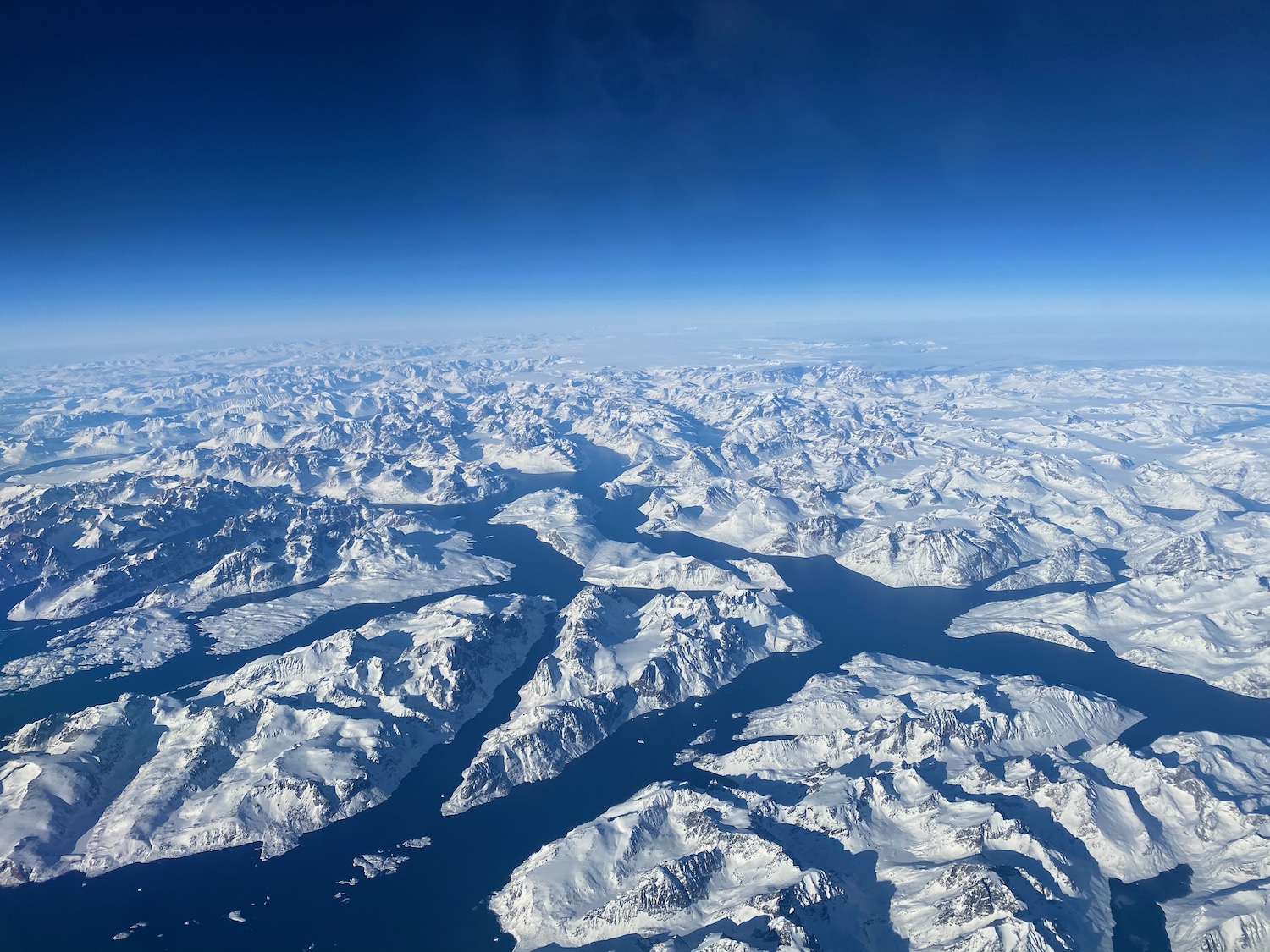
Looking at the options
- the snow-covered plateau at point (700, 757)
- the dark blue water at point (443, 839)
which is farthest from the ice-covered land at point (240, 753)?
the dark blue water at point (443, 839)

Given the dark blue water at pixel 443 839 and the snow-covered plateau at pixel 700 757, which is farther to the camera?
the dark blue water at pixel 443 839

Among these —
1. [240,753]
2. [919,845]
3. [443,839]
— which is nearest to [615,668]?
[443,839]

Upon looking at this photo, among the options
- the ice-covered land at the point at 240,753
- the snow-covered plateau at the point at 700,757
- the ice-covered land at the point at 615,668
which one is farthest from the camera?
the ice-covered land at the point at 615,668

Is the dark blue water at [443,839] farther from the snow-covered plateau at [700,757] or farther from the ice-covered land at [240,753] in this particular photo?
the ice-covered land at [240,753]

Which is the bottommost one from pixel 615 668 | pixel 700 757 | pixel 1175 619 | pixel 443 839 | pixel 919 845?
pixel 443 839

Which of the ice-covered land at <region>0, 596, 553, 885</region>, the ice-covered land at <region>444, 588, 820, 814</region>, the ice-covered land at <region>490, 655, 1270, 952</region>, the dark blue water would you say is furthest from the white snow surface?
the ice-covered land at <region>0, 596, 553, 885</region>

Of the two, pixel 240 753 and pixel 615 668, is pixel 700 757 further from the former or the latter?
pixel 240 753

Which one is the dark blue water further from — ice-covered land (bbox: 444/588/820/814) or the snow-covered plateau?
ice-covered land (bbox: 444/588/820/814)
